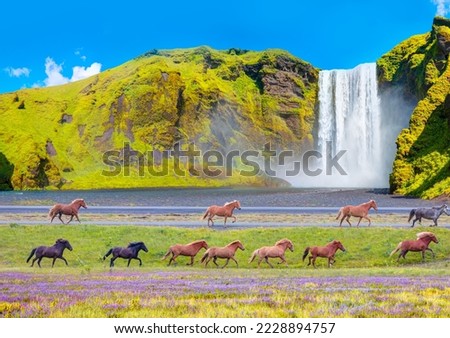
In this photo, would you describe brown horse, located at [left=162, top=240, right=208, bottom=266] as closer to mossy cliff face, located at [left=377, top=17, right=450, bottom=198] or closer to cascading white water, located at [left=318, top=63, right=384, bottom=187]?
mossy cliff face, located at [left=377, top=17, right=450, bottom=198]

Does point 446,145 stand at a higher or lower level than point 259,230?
higher

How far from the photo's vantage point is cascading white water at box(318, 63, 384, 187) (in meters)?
138

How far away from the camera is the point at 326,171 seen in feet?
550

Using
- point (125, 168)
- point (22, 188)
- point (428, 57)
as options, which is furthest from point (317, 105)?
point (22, 188)

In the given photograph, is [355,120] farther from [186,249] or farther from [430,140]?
[186,249]

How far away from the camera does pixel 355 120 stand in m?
140

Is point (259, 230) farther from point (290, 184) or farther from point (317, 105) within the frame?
point (290, 184)

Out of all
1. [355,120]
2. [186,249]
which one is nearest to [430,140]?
[355,120]

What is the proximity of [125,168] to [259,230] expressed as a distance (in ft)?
521

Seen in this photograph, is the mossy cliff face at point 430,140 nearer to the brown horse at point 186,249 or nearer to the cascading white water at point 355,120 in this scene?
the cascading white water at point 355,120

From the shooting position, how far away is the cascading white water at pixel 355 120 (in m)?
138

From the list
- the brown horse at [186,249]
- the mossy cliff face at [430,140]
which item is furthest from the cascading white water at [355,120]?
the brown horse at [186,249]

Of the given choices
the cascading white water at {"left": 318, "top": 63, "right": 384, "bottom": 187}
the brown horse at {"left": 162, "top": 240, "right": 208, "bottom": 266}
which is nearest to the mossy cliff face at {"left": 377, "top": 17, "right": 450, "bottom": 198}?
the cascading white water at {"left": 318, "top": 63, "right": 384, "bottom": 187}
